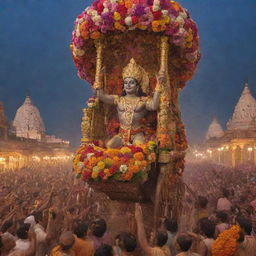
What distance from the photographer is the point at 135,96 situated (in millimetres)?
8453

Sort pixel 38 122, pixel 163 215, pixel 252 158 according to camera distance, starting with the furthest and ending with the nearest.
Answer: pixel 38 122 < pixel 252 158 < pixel 163 215

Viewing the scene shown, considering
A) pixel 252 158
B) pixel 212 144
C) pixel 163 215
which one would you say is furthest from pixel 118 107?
pixel 212 144

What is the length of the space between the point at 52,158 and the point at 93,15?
51.7 metres

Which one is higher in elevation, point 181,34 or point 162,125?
point 181,34

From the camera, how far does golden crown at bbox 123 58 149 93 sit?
8234 millimetres

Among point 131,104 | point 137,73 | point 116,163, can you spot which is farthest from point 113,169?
point 137,73

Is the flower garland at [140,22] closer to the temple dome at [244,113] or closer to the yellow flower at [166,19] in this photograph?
the yellow flower at [166,19]

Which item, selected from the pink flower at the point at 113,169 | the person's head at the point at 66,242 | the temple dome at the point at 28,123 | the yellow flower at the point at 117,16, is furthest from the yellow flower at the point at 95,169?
the temple dome at the point at 28,123

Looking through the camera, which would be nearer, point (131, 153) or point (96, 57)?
point (131, 153)

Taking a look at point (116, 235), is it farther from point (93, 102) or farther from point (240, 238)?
point (93, 102)

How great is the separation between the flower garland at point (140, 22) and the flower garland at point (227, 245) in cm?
475

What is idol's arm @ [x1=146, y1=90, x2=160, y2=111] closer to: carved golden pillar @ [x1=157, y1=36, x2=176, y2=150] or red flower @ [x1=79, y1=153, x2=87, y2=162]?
carved golden pillar @ [x1=157, y1=36, x2=176, y2=150]

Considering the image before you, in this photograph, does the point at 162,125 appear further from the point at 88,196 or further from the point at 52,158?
the point at 52,158

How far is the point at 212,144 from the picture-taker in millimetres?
53594
